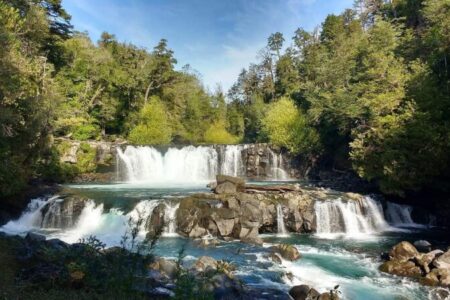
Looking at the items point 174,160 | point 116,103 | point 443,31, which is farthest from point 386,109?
point 116,103

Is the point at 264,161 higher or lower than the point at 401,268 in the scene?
higher

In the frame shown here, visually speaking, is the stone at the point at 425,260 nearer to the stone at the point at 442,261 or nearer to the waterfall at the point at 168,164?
the stone at the point at 442,261

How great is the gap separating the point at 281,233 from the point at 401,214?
7541 millimetres

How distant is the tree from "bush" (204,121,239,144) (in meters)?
13.7

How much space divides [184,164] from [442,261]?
80.0 feet

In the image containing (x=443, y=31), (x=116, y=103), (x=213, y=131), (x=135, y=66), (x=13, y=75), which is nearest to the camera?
(x=13, y=75)

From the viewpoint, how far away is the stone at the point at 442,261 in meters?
14.1

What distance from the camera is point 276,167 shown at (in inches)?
1458

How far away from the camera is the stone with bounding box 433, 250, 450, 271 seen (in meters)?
14.1

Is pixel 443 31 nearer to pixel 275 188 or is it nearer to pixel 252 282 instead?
pixel 275 188

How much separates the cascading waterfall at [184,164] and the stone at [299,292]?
74.9 ft

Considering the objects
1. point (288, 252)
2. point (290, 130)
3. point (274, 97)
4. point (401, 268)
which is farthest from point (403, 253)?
point (274, 97)

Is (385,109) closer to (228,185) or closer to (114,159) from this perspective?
(228,185)

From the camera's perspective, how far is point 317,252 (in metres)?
17.1
